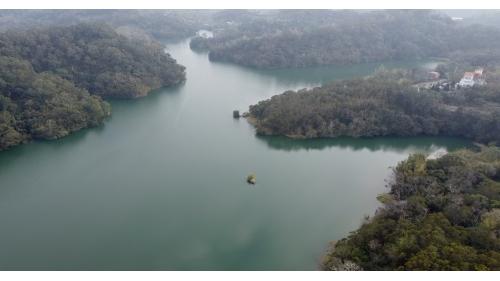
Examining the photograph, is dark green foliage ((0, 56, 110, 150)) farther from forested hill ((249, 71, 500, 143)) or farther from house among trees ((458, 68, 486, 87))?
house among trees ((458, 68, 486, 87))

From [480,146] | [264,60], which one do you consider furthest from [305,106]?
[264,60]

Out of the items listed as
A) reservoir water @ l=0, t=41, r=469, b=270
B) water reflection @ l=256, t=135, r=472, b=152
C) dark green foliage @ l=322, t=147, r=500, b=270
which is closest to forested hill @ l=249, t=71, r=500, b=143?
water reflection @ l=256, t=135, r=472, b=152

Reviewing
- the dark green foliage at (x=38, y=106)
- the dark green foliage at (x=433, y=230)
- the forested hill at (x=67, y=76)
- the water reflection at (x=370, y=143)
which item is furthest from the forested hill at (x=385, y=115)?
the forested hill at (x=67, y=76)

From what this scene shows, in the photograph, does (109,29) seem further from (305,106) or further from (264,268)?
(264,268)

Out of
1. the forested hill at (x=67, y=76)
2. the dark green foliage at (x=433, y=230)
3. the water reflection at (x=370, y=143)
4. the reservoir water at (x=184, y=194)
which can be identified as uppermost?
the forested hill at (x=67, y=76)

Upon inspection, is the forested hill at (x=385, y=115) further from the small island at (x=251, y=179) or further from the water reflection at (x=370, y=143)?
the small island at (x=251, y=179)

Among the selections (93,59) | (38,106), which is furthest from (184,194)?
(93,59)
